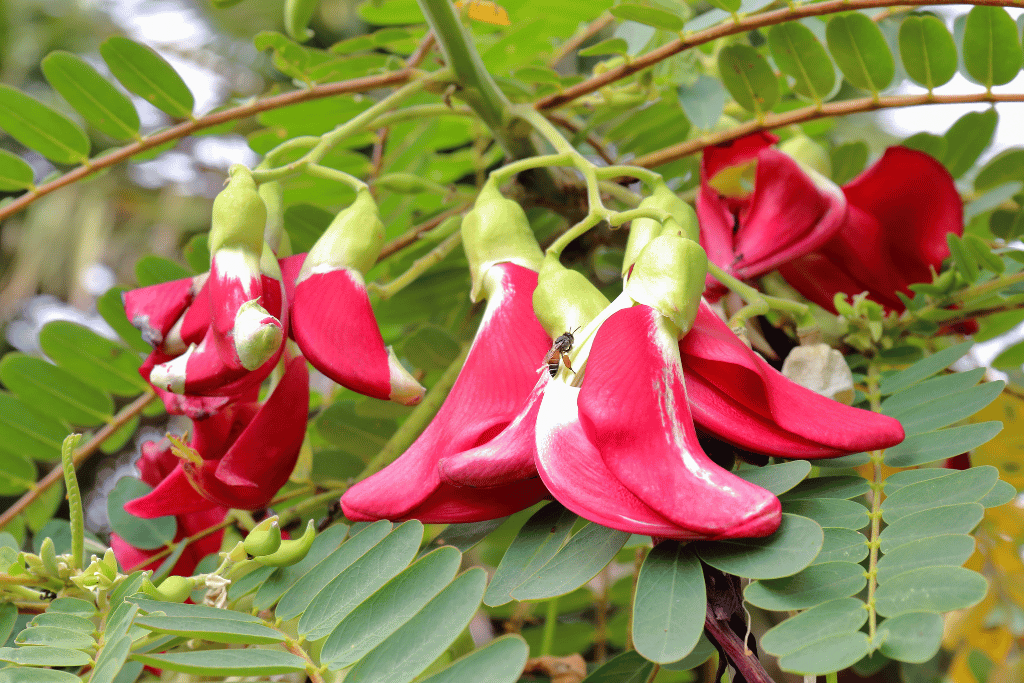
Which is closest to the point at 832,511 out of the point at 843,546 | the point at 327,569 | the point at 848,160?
the point at 843,546

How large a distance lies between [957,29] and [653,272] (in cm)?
43

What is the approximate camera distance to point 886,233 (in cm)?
51

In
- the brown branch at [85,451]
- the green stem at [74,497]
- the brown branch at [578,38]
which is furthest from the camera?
the brown branch at [578,38]

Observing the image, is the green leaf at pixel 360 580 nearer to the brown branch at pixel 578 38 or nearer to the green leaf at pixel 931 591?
the green leaf at pixel 931 591

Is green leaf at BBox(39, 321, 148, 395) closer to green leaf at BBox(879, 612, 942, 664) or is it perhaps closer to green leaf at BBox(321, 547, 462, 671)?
green leaf at BBox(321, 547, 462, 671)

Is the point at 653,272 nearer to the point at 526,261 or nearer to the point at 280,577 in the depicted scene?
the point at 526,261

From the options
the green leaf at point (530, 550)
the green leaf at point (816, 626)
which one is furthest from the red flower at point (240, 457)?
the green leaf at point (816, 626)

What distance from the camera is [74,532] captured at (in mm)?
361

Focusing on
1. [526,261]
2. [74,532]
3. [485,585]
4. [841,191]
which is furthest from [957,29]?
[74,532]

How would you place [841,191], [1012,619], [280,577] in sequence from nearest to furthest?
[280,577] < [841,191] < [1012,619]

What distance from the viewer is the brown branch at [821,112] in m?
0.49

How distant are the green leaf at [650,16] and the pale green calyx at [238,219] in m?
0.23

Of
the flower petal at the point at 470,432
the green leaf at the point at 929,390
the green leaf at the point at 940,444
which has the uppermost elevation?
the flower petal at the point at 470,432

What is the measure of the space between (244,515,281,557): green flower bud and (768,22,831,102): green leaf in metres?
0.41
